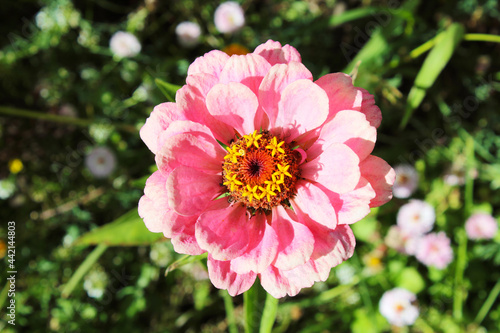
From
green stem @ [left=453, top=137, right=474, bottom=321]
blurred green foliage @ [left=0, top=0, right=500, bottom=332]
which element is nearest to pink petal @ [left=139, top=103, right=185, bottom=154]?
blurred green foliage @ [left=0, top=0, right=500, bottom=332]

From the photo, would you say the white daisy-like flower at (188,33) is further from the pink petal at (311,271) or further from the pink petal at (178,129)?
the pink petal at (311,271)

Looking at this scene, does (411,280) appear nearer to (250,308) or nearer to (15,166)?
(250,308)

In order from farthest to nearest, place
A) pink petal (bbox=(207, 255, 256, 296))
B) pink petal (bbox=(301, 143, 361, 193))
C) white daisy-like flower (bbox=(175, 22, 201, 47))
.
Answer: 1. white daisy-like flower (bbox=(175, 22, 201, 47))
2. pink petal (bbox=(207, 255, 256, 296))
3. pink petal (bbox=(301, 143, 361, 193))

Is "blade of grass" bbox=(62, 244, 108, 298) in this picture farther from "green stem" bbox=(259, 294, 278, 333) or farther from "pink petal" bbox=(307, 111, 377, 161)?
"pink petal" bbox=(307, 111, 377, 161)

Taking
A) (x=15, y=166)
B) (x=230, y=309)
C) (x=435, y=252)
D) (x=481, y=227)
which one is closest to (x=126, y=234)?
(x=230, y=309)

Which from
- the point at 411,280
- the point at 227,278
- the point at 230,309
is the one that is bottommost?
the point at 411,280
